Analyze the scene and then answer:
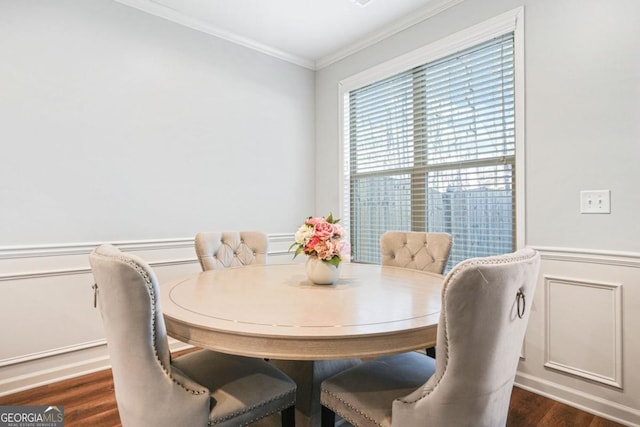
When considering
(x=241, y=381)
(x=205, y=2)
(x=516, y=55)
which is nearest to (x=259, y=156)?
(x=205, y=2)

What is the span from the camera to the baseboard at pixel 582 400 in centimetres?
177

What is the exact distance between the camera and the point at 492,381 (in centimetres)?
94

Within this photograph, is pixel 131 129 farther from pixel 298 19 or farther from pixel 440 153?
pixel 440 153

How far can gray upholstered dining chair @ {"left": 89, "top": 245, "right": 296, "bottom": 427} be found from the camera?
0.96m

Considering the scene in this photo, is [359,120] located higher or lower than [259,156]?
higher

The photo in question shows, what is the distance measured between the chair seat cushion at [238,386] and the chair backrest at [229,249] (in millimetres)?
931

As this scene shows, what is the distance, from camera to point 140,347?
975 mm

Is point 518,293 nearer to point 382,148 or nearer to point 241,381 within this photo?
point 241,381

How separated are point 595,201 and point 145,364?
2218 mm

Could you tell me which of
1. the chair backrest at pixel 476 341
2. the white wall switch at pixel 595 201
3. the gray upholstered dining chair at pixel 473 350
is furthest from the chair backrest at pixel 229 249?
the white wall switch at pixel 595 201

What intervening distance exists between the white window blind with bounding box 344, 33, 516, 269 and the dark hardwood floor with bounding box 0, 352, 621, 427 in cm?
92

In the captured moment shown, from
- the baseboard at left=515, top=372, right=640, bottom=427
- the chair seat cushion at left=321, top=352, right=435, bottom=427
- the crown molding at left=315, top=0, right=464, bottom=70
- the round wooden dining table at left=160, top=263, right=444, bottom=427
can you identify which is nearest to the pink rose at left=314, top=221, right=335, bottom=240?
the round wooden dining table at left=160, top=263, right=444, bottom=427

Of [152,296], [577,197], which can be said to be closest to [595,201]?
[577,197]

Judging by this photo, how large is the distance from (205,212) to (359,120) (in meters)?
1.66
